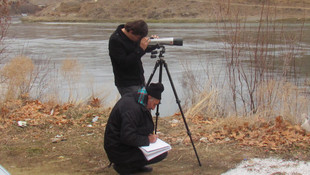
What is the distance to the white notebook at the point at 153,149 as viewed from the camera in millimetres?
4074

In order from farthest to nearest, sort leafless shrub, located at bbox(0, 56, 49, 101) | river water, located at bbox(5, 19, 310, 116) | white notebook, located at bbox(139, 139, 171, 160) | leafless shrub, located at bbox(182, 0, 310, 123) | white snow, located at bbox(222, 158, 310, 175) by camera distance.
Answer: river water, located at bbox(5, 19, 310, 116) < leafless shrub, located at bbox(0, 56, 49, 101) < leafless shrub, located at bbox(182, 0, 310, 123) < white snow, located at bbox(222, 158, 310, 175) < white notebook, located at bbox(139, 139, 171, 160)

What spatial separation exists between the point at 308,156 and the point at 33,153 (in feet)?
11.6

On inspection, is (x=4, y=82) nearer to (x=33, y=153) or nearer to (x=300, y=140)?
(x=33, y=153)

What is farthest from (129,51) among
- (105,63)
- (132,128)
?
(105,63)

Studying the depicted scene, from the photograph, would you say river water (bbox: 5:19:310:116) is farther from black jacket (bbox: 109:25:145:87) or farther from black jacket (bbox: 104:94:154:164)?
black jacket (bbox: 104:94:154:164)

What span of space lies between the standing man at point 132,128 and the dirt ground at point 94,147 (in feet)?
1.67

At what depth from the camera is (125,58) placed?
4.76 meters

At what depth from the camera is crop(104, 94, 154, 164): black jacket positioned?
3947 millimetres

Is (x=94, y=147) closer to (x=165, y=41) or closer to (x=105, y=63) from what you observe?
(x=165, y=41)

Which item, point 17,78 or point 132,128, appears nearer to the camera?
point 132,128

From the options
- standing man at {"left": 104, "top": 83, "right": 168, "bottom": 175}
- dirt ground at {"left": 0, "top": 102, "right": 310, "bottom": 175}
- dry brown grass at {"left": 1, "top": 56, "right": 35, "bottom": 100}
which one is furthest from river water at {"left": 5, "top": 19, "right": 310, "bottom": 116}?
standing man at {"left": 104, "top": 83, "right": 168, "bottom": 175}

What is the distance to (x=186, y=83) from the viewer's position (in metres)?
8.80

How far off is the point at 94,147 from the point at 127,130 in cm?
188

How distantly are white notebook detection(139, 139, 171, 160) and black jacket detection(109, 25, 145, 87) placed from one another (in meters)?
1.08
